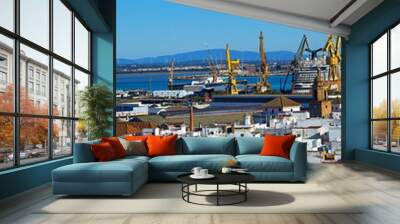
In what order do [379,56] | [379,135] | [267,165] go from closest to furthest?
[267,165], [379,135], [379,56]

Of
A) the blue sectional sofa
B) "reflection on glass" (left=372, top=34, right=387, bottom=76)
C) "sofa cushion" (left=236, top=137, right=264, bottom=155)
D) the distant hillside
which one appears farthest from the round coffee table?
the distant hillside

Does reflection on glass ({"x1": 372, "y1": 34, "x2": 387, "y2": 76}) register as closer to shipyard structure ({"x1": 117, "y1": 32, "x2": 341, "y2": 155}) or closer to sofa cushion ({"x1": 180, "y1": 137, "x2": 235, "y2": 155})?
shipyard structure ({"x1": 117, "y1": 32, "x2": 341, "y2": 155})

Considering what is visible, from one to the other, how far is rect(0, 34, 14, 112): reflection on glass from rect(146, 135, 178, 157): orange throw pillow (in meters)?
2.50

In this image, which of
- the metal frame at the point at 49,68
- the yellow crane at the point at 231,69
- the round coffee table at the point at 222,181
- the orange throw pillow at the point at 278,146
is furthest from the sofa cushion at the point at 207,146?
the yellow crane at the point at 231,69

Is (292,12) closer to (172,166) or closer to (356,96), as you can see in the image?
(356,96)

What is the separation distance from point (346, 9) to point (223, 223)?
6456 millimetres

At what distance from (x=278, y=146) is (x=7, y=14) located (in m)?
4.61

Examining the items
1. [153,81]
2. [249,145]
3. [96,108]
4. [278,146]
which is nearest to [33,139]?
[96,108]

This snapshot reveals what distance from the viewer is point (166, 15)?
40.7ft

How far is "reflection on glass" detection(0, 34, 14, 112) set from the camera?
213 inches

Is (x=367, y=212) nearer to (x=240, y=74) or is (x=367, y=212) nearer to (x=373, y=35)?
(x=373, y=35)

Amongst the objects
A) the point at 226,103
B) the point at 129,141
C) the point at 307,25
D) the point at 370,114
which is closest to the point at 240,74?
the point at 226,103

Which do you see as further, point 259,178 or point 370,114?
point 370,114

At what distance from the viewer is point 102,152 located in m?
6.23
